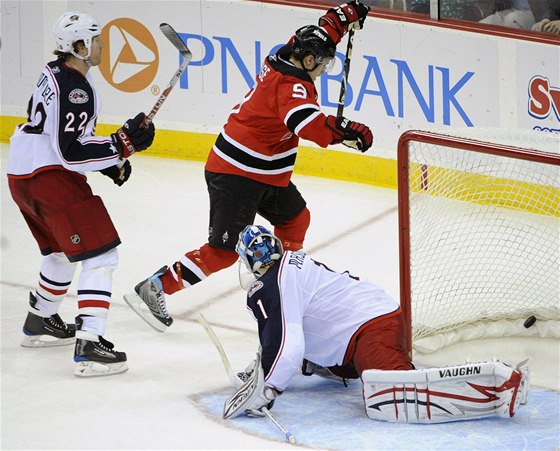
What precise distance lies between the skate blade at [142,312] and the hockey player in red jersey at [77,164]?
0.43 meters

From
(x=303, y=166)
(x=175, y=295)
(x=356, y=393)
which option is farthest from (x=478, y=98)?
(x=356, y=393)

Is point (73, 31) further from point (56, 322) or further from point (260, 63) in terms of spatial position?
point (260, 63)

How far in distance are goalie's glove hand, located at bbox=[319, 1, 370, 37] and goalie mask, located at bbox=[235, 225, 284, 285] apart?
124cm

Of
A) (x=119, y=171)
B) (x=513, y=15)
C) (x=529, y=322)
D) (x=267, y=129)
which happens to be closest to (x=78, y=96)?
(x=119, y=171)

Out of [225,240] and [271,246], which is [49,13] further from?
[271,246]

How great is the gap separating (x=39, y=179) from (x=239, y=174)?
30.3 inches

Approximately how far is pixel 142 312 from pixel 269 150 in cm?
85

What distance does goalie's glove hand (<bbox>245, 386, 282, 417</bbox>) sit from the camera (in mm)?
3961

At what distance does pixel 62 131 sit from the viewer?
14.0 ft

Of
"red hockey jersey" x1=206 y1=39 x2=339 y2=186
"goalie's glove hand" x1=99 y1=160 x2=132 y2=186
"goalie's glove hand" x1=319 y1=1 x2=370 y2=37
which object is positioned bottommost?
"goalie's glove hand" x1=99 y1=160 x2=132 y2=186

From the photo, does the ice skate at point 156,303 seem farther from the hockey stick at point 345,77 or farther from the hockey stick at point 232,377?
the hockey stick at point 345,77

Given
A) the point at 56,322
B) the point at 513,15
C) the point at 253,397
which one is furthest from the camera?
the point at 513,15

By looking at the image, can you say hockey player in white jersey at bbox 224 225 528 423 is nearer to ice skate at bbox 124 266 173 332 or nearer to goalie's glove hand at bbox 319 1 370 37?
ice skate at bbox 124 266 173 332

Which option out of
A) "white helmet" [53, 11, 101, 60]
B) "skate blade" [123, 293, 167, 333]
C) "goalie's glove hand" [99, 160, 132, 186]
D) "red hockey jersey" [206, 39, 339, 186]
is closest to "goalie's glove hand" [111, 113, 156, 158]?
"goalie's glove hand" [99, 160, 132, 186]
